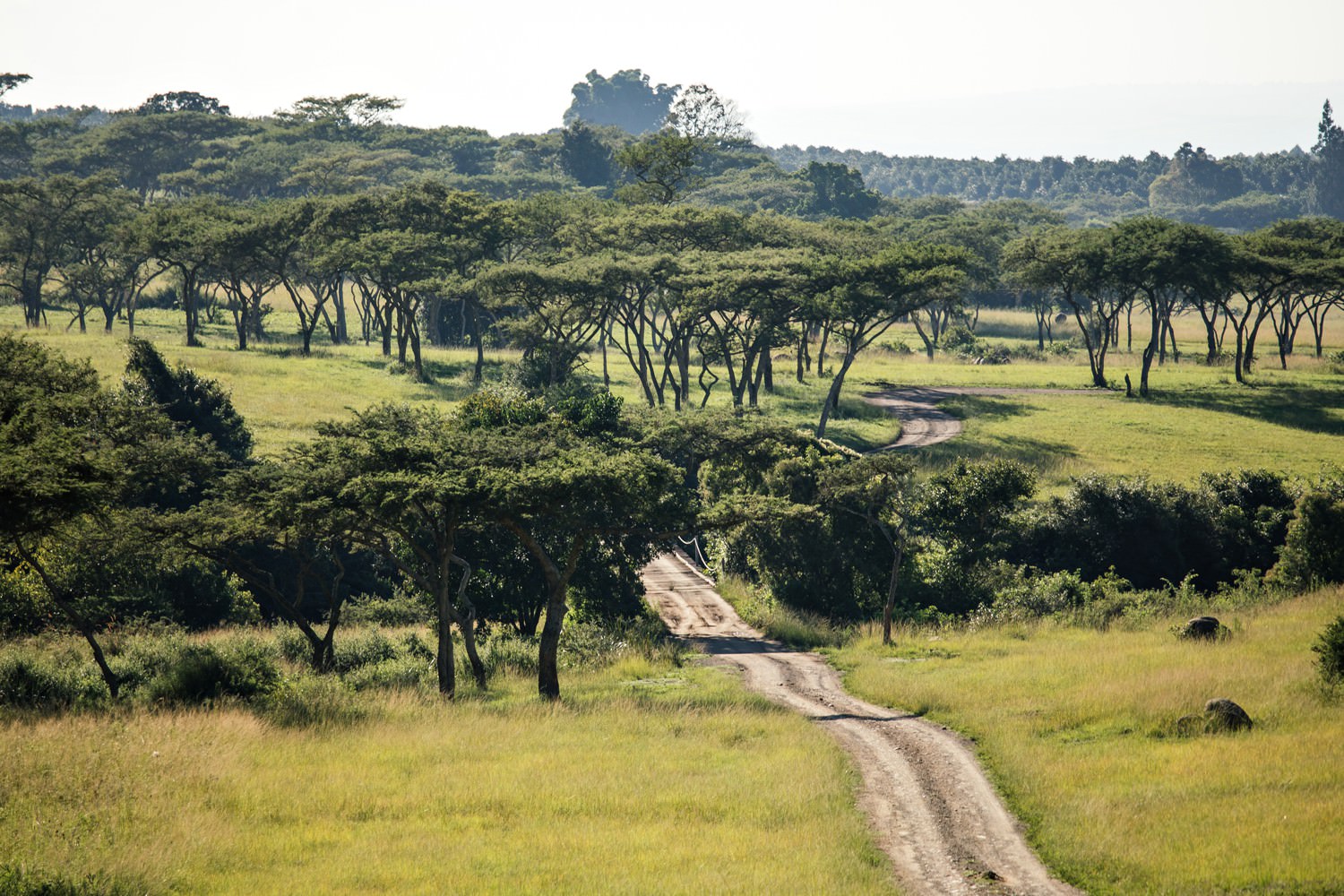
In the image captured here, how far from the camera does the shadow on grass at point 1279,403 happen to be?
65.1m

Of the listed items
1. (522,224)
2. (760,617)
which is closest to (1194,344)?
(522,224)

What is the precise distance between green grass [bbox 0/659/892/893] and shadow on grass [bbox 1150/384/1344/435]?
53.4m

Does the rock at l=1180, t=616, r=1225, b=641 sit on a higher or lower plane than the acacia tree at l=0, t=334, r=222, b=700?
lower

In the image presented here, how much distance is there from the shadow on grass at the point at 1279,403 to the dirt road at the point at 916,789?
45.4 m

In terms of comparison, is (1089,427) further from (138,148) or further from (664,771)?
(138,148)

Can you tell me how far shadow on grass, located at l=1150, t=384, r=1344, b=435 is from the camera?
65062 mm

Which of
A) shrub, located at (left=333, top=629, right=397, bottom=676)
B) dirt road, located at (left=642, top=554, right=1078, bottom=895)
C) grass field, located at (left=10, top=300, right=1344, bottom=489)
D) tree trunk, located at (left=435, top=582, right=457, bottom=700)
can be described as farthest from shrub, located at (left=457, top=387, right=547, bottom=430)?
tree trunk, located at (left=435, top=582, right=457, bottom=700)

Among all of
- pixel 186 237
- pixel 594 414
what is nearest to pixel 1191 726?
pixel 594 414

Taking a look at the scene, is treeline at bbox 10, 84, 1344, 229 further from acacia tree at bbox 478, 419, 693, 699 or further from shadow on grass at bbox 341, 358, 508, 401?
acacia tree at bbox 478, 419, 693, 699

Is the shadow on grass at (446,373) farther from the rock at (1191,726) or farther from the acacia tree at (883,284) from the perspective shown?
the rock at (1191,726)

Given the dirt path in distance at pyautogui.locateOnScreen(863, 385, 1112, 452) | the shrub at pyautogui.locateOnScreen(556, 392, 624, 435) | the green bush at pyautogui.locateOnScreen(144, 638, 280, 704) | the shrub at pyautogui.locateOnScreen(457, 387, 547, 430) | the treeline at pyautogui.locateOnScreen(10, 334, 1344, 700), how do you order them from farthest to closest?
the dirt path in distance at pyautogui.locateOnScreen(863, 385, 1112, 452)
the shrub at pyautogui.locateOnScreen(556, 392, 624, 435)
the shrub at pyautogui.locateOnScreen(457, 387, 547, 430)
the treeline at pyautogui.locateOnScreen(10, 334, 1344, 700)
the green bush at pyautogui.locateOnScreen(144, 638, 280, 704)

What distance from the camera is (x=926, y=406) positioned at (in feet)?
231

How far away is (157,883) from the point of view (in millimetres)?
14516

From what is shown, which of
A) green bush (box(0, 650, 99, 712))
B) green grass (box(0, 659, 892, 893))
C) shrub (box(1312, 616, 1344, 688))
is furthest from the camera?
green bush (box(0, 650, 99, 712))
